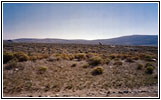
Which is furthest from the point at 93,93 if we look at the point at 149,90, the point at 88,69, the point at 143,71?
the point at 143,71

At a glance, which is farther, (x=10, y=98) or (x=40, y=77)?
(x=40, y=77)

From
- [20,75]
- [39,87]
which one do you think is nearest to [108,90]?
[39,87]

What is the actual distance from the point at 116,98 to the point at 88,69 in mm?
5208

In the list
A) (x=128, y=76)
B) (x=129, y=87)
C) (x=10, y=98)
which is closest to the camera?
(x=10, y=98)

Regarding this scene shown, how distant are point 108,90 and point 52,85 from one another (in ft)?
9.10

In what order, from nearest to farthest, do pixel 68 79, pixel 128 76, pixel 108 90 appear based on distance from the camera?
pixel 108 90 < pixel 68 79 < pixel 128 76

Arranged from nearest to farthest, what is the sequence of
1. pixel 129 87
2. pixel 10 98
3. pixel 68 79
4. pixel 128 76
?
1. pixel 10 98
2. pixel 129 87
3. pixel 68 79
4. pixel 128 76

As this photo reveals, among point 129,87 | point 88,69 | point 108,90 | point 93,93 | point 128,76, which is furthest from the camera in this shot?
point 88,69

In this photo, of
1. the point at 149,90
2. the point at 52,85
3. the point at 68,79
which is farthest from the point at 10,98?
the point at 149,90

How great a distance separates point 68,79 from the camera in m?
9.57

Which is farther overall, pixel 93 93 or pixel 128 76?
pixel 128 76

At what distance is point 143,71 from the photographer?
39.7 feet

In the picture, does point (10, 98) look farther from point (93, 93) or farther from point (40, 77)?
point (93, 93)

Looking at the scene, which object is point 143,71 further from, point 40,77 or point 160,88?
point 40,77
